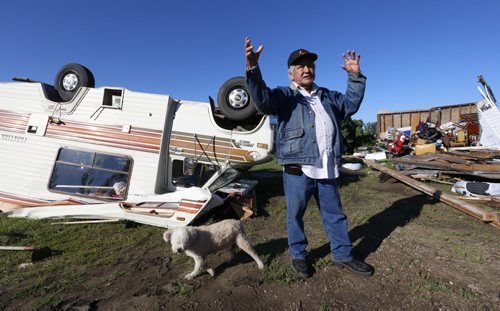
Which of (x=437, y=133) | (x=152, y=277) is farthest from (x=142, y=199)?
(x=437, y=133)

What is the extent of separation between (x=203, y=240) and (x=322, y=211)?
150 cm

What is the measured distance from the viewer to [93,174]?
18.5 feet

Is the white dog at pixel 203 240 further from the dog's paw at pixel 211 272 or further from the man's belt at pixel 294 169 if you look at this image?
the man's belt at pixel 294 169

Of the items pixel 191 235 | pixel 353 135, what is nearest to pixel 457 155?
pixel 353 135

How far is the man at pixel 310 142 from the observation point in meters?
2.87

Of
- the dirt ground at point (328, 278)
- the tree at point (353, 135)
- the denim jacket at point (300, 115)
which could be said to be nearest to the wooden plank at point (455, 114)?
the tree at point (353, 135)

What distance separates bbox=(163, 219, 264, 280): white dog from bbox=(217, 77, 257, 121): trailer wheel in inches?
113

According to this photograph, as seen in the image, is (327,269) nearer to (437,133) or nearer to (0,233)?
(0,233)

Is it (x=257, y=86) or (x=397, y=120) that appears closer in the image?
(x=257, y=86)

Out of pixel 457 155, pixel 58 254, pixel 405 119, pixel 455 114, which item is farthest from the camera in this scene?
pixel 405 119

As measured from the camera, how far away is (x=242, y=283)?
2.97 m

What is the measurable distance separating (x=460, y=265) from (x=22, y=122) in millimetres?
8536

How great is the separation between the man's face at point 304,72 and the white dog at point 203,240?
1.96 metres

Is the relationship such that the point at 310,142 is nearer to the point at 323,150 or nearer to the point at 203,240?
the point at 323,150
